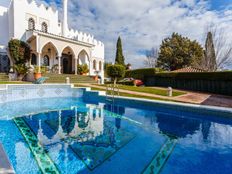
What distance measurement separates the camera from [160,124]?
7.51 metres

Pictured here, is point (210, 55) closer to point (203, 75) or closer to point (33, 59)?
point (203, 75)

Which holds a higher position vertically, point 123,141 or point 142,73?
point 142,73

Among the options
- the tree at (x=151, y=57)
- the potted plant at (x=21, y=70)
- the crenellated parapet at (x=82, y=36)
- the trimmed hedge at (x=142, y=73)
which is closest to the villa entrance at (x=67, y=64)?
the crenellated parapet at (x=82, y=36)

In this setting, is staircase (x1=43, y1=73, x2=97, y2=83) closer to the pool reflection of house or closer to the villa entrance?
the villa entrance

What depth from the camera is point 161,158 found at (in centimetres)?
433

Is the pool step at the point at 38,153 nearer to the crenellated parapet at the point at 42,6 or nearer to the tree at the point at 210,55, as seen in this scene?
the crenellated parapet at the point at 42,6

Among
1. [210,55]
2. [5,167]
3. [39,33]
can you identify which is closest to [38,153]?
[5,167]

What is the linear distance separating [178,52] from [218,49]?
1019cm

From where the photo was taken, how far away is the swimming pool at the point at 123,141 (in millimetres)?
3898

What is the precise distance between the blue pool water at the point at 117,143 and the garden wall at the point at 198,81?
9245mm

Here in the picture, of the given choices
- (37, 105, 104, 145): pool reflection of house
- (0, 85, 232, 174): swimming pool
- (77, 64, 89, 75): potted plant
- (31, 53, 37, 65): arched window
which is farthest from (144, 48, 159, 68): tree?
(37, 105, 104, 145): pool reflection of house

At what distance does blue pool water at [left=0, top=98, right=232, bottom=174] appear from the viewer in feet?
12.7

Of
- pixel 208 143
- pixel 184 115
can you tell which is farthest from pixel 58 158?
pixel 184 115

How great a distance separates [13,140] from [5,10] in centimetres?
2216
